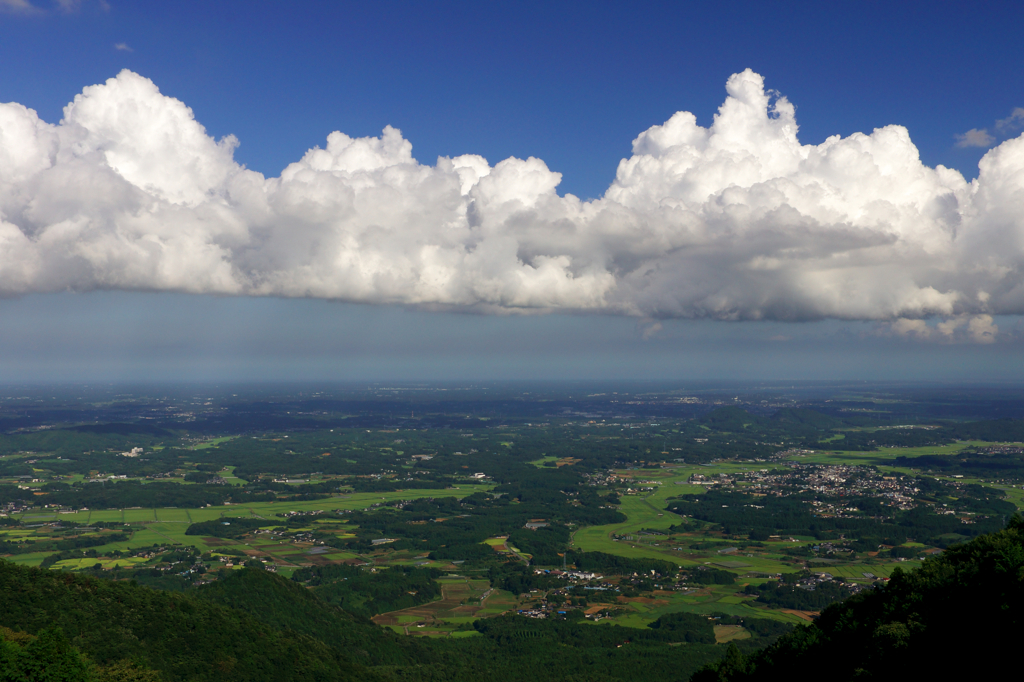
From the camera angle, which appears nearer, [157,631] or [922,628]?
[922,628]

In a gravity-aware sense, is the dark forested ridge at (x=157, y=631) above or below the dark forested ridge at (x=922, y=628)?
below

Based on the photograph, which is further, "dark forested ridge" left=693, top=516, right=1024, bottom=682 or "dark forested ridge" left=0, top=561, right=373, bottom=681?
"dark forested ridge" left=0, top=561, right=373, bottom=681

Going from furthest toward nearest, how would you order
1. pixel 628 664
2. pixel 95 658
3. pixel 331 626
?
pixel 331 626 < pixel 628 664 < pixel 95 658

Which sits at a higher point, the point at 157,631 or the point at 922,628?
the point at 922,628

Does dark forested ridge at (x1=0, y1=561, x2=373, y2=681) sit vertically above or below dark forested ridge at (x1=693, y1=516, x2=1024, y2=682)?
below

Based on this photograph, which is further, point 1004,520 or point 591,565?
point 1004,520

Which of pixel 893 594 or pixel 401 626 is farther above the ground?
pixel 893 594

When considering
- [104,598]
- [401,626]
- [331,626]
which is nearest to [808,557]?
[401,626]

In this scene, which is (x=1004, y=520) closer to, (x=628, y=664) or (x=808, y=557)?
(x=808, y=557)
